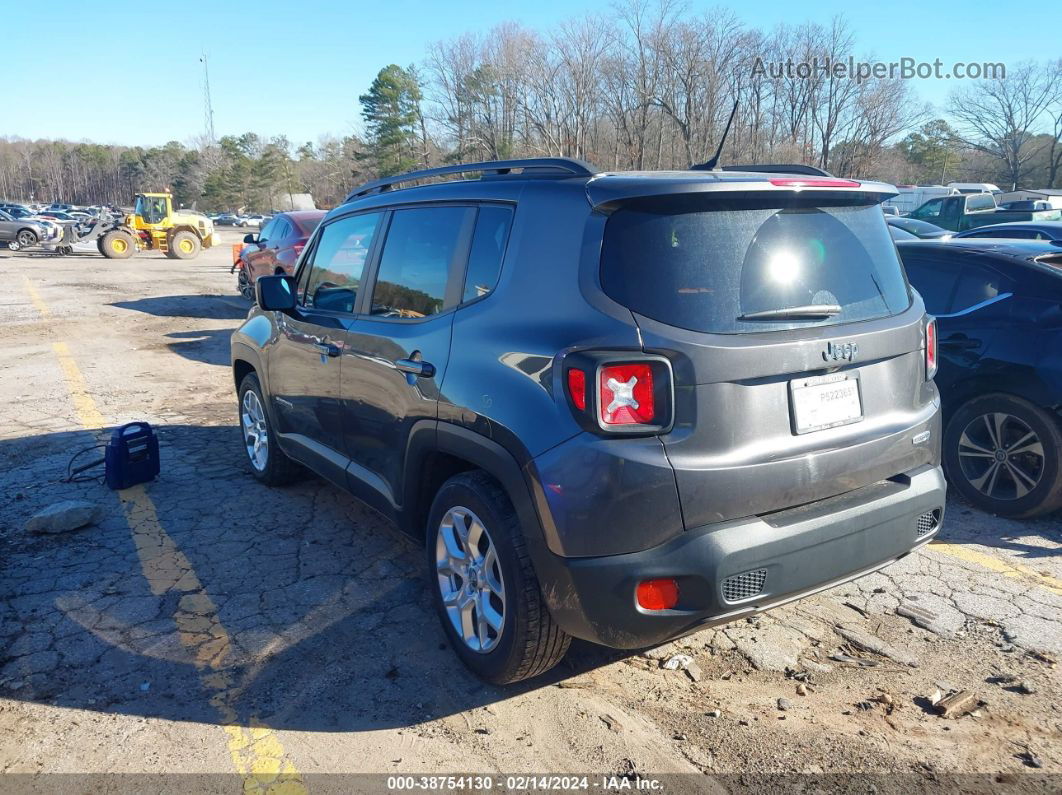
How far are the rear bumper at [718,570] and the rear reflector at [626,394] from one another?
0.41 meters

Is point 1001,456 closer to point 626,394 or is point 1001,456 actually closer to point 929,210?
point 626,394

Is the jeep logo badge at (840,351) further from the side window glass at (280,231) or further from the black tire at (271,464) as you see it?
the side window glass at (280,231)

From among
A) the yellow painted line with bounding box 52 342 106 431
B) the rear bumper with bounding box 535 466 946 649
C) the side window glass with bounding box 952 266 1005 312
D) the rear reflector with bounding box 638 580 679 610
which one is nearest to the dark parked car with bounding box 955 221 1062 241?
the side window glass with bounding box 952 266 1005 312

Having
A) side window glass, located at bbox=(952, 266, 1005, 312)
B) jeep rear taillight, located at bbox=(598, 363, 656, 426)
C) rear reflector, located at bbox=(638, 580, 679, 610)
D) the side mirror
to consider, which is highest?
the side mirror

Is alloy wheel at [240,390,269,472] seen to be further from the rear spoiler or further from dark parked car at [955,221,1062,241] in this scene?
dark parked car at [955,221,1062,241]

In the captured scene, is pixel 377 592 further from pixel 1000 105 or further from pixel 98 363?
pixel 1000 105

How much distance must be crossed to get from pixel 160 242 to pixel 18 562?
100 feet

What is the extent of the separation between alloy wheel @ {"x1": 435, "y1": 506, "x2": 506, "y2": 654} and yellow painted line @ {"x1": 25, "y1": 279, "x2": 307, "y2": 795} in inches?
31.4

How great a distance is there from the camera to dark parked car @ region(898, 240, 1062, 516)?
4527 mm

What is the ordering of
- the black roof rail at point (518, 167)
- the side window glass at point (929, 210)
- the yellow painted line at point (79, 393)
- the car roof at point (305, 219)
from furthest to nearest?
the side window glass at point (929, 210)
the car roof at point (305, 219)
the yellow painted line at point (79, 393)
the black roof rail at point (518, 167)

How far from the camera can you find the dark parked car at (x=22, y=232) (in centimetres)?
3328

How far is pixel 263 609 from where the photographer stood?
3.78m

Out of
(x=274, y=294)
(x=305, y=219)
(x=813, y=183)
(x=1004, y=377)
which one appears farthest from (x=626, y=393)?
(x=305, y=219)

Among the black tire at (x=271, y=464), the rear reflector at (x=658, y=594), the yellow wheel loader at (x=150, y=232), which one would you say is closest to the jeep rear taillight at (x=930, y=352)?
the rear reflector at (x=658, y=594)
